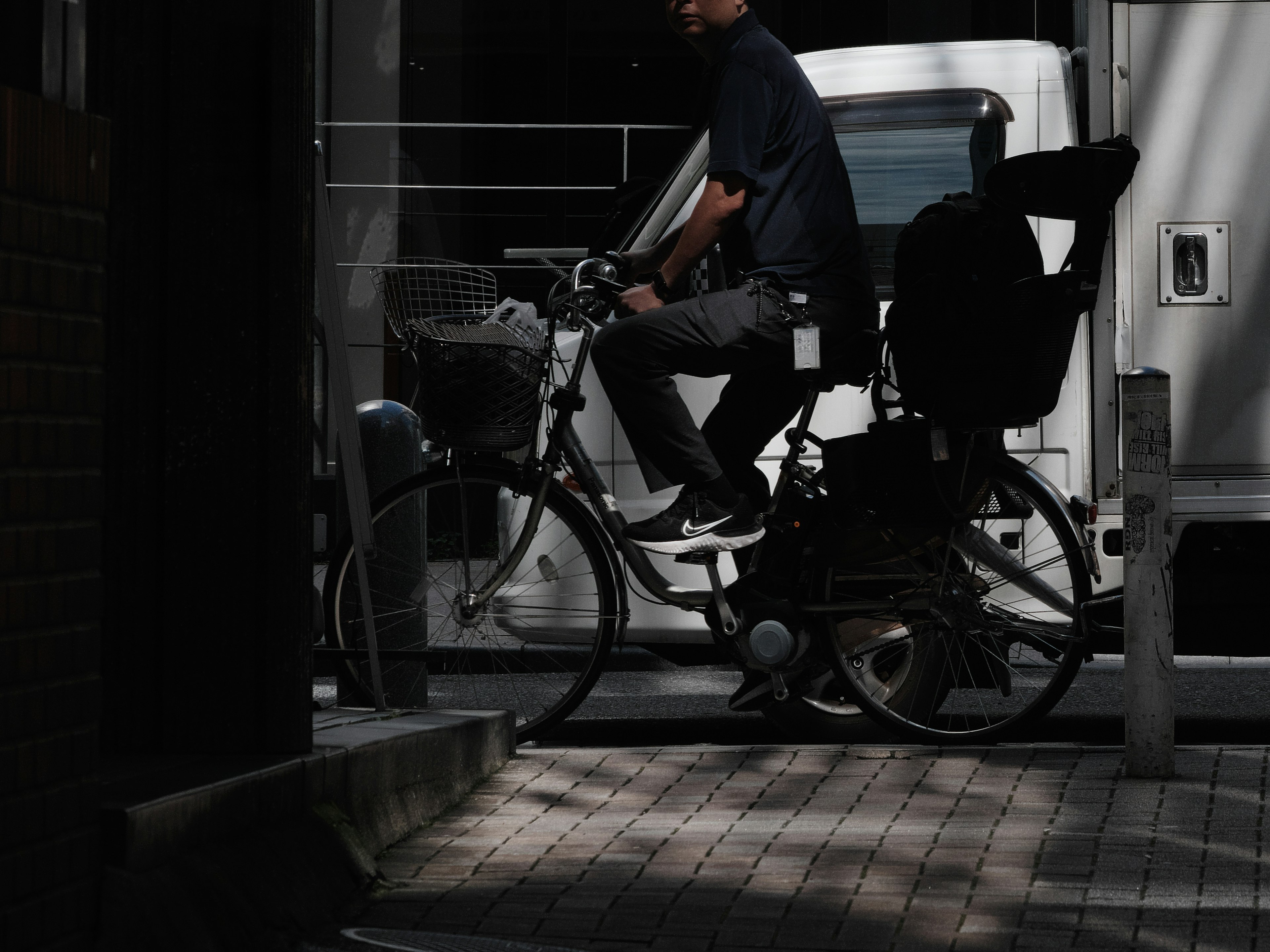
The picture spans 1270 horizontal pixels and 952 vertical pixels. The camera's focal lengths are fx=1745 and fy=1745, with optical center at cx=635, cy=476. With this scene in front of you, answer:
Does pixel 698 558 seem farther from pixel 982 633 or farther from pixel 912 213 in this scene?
pixel 912 213

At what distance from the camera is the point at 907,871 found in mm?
3725

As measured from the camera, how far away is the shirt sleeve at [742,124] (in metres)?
4.86

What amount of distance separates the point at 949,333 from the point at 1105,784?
51.6 inches

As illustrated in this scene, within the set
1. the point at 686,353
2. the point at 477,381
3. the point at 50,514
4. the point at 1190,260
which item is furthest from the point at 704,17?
the point at 50,514

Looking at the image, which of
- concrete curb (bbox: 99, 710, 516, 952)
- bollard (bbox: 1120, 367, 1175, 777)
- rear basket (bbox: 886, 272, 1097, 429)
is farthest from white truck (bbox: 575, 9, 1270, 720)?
concrete curb (bbox: 99, 710, 516, 952)

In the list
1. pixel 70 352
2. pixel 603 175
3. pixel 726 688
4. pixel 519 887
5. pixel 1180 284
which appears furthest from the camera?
pixel 603 175

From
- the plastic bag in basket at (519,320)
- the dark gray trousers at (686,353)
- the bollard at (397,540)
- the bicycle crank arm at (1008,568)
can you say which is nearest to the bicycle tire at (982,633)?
the bicycle crank arm at (1008,568)

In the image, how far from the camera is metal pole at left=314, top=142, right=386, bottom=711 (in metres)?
4.45

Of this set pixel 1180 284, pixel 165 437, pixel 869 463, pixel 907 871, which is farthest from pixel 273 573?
pixel 1180 284

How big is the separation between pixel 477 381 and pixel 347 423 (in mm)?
621

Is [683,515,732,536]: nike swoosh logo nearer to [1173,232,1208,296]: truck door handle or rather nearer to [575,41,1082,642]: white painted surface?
[575,41,1082,642]: white painted surface

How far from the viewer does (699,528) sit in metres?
4.95

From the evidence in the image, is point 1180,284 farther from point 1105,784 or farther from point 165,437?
point 165,437

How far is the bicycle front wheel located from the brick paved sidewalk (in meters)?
0.42
